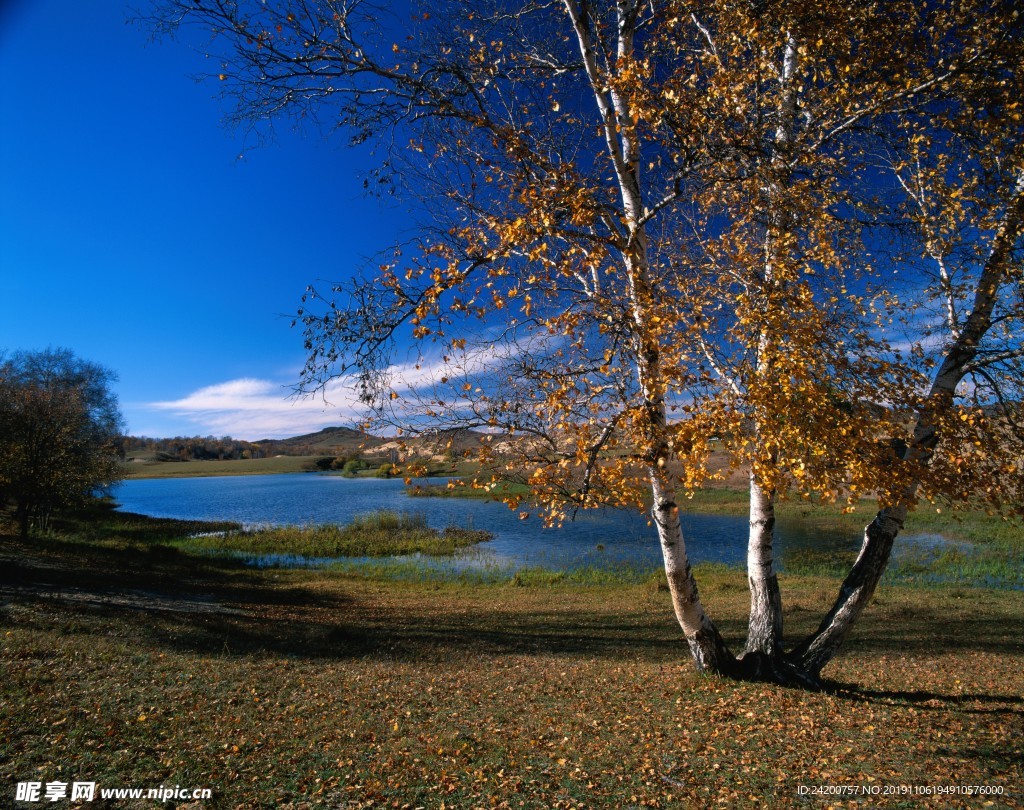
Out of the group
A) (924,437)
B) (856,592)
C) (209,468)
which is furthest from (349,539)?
(209,468)

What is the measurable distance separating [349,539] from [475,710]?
2731cm

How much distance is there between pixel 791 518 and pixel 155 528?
1683 inches

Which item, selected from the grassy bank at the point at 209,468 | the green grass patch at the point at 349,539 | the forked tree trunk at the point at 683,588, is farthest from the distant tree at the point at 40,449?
the grassy bank at the point at 209,468

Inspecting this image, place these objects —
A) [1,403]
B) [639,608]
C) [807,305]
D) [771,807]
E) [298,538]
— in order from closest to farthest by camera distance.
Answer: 1. [771,807]
2. [807,305]
3. [639,608]
4. [1,403]
5. [298,538]

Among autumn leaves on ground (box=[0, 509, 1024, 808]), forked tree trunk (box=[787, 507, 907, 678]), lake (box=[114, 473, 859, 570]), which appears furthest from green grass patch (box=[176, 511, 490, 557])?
forked tree trunk (box=[787, 507, 907, 678])

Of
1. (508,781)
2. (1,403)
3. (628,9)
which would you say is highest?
(628,9)

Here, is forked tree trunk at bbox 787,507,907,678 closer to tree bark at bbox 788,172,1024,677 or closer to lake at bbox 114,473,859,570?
tree bark at bbox 788,172,1024,677

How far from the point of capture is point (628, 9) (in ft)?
23.7

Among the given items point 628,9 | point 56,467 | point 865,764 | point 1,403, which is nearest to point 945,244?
point 628,9

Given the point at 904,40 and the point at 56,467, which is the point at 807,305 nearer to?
the point at 904,40

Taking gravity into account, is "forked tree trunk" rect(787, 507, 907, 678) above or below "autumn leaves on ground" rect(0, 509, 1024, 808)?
above

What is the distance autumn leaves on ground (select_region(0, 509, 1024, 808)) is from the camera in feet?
17.3

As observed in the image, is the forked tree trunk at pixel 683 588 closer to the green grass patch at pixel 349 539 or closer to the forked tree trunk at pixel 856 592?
the forked tree trunk at pixel 856 592

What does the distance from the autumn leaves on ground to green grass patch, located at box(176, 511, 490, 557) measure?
1648 centimetres
